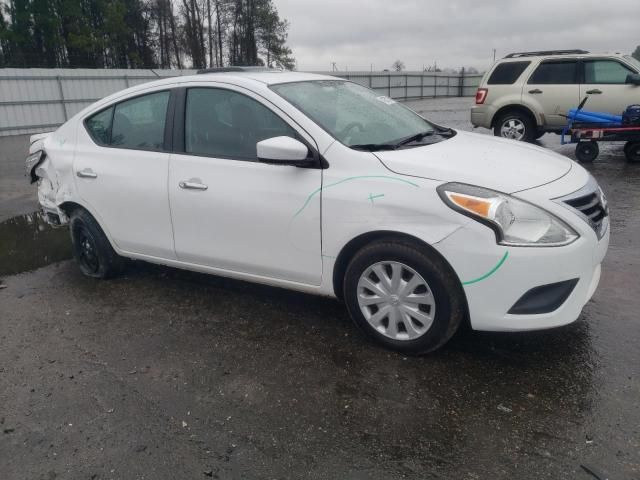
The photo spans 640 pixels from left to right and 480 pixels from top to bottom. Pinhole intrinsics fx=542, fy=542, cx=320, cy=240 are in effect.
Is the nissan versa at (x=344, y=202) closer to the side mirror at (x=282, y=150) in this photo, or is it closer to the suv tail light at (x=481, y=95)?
the side mirror at (x=282, y=150)

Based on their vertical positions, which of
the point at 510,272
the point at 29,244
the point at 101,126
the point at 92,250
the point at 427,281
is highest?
the point at 101,126

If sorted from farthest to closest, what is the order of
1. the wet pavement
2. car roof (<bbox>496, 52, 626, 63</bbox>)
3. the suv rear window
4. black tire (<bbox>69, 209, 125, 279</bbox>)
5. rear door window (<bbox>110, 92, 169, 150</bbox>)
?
the suv rear window, car roof (<bbox>496, 52, 626, 63</bbox>), black tire (<bbox>69, 209, 125, 279</bbox>), rear door window (<bbox>110, 92, 169, 150</bbox>), the wet pavement

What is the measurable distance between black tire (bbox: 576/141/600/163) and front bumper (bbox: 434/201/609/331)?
7.59 meters

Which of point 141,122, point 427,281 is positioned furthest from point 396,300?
point 141,122

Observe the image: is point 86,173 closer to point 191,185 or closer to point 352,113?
point 191,185

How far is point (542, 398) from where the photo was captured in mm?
2814

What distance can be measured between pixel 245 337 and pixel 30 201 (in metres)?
6.25

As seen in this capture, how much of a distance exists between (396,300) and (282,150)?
1107 millimetres

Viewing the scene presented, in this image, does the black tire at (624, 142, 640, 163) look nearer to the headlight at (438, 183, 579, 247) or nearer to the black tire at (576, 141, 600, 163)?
the black tire at (576, 141, 600, 163)

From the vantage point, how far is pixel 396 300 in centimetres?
317

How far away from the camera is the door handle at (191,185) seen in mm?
3709

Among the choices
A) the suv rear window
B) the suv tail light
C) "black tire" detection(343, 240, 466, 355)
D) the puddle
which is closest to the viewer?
"black tire" detection(343, 240, 466, 355)

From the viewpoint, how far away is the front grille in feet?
9.87

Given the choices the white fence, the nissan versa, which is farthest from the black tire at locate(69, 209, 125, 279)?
the white fence
